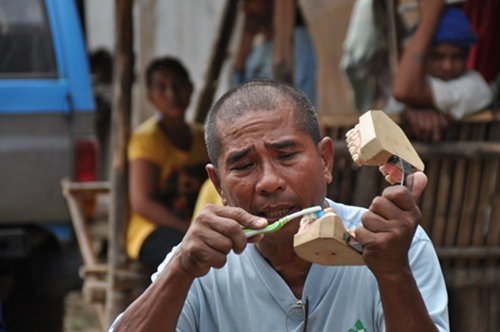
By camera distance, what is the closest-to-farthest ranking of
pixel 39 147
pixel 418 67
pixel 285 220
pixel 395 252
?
pixel 395 252
pixel 285 220
pixel 418 67
pixel 39 147

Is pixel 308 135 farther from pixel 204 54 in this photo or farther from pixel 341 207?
pixel 204 54

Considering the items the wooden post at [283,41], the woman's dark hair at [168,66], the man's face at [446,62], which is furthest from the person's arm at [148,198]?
the man's face at [446,62]

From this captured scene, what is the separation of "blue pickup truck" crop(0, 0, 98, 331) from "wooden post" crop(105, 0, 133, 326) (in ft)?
0.99

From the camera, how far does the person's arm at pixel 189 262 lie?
7.36 feet

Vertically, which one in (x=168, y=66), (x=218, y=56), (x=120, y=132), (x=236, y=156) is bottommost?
(x=120, y=132)

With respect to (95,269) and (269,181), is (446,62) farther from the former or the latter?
(269,181)

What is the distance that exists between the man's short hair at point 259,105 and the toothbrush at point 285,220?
28cm

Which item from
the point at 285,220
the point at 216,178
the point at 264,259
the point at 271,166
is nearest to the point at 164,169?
the point at 216,178

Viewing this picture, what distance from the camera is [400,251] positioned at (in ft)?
7.00

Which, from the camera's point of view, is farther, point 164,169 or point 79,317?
point 79,317

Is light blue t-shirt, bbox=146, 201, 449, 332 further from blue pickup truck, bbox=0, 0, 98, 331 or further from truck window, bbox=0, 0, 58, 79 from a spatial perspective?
truck window, bbox=0, 0, 58, 79

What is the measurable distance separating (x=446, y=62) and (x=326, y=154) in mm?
2351

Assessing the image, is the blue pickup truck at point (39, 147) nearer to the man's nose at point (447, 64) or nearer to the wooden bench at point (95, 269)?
the wooden bench at point (95, 269)

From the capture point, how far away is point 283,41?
4730mm
